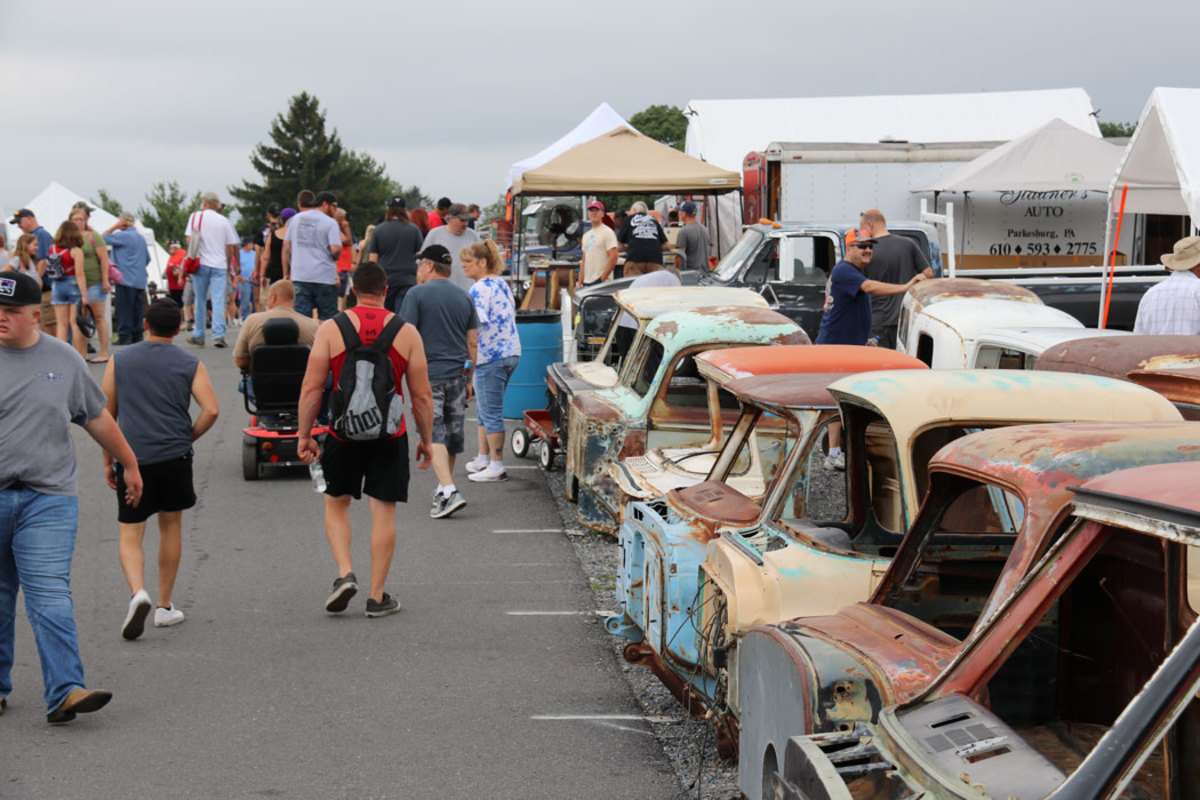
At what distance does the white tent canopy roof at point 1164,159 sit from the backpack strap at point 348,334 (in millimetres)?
7251

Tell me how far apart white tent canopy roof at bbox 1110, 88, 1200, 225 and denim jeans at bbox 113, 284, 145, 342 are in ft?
44.7

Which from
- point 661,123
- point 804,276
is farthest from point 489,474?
point 661,123

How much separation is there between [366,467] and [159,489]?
110 centimetres

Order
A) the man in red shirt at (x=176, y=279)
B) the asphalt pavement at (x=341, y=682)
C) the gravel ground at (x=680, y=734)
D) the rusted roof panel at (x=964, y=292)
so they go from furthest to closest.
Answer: the man in red shirt at (x=176, y=279) → the rusted roof panel at (x=964, y=292) → the asphalt pavement at (x=341, y=682) → the gravel ground at (x=680, y=734)

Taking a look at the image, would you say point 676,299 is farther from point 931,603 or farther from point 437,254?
point 931,603

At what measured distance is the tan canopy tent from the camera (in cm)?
1972

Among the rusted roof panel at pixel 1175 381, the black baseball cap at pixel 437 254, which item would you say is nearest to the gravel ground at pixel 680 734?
the rusted roof panel at pixel 1175 381

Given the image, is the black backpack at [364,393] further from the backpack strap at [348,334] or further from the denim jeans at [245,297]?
the denim jeans at [245,297]

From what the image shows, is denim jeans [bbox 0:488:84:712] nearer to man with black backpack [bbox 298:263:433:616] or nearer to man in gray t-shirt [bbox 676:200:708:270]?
man with black backpack [bbox 298:263:433:616]

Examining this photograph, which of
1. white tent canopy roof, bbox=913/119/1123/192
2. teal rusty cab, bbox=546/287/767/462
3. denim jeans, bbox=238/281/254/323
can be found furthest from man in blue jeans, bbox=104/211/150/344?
white tent canopy roof, bbox=913/119/1123/192

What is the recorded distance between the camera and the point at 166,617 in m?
7.75

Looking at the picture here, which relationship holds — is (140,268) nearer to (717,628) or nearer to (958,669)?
(717,628)

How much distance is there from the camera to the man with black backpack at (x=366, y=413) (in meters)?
7.65

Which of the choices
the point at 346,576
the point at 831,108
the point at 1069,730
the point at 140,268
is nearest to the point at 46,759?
the point at 346,576
